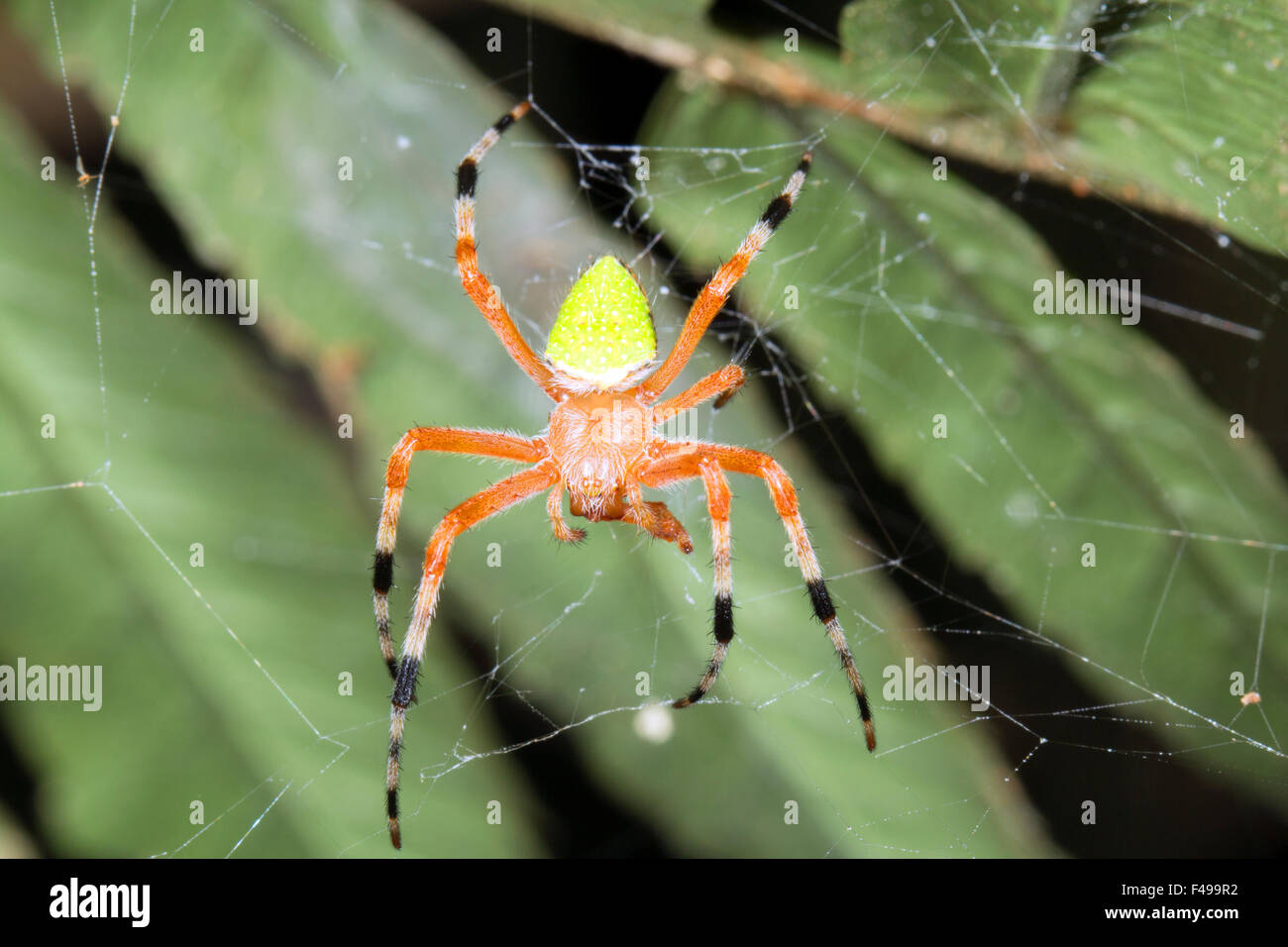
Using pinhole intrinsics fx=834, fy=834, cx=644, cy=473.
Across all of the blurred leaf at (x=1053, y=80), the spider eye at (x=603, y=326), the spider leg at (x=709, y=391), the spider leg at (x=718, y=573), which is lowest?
the spider leg at (x=718, y=573)

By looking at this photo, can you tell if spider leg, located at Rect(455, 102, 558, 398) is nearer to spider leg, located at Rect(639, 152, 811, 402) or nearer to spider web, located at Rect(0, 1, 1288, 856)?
spider web, located at Rect(0, 1, 1288, 856)

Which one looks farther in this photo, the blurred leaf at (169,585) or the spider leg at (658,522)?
the spider leg at (658,522)

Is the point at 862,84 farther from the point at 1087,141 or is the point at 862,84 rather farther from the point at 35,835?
the point at 35,835

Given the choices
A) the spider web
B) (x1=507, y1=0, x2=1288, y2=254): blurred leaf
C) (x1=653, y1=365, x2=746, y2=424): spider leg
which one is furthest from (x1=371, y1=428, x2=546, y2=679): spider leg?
(x1=507, y1=0, x2=1288, y2=254): blurred leaf

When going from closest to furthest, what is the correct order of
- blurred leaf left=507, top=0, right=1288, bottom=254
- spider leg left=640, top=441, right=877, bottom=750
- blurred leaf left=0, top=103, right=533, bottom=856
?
blurred leaf left=507, top=0, right=1288, bottom=254 < blurred leaf left=0, top=103, right=533, bottom=856 < spider leg left=640, top=441, right=877, bottom=750

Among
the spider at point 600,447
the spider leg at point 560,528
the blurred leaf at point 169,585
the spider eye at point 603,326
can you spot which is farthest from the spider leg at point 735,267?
the blurred leaf at point 169,585

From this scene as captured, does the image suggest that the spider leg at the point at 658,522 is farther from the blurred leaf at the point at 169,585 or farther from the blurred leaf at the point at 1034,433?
the blurred leaf at the point at 169,585
